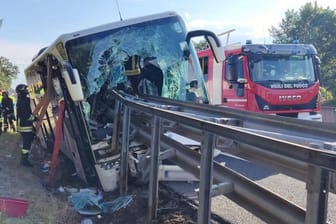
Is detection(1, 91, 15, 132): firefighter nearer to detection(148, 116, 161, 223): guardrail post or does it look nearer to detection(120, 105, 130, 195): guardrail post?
detection(120, 105, 130, 195): guardrail post

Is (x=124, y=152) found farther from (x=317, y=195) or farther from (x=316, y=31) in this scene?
(x=316, y=31)

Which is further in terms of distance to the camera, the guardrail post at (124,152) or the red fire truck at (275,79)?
the red fire truck at (275,79)

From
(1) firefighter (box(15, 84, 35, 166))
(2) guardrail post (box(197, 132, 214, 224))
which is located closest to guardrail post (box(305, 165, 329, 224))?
(2) guardrail post (box(197, 132, 214, 224))

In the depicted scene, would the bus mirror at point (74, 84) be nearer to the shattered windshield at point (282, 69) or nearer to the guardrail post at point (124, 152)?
the guardrail post at point (124, 152)

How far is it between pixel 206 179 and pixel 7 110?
39.3 feet

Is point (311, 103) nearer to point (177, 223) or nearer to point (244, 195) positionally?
point (177, 223)

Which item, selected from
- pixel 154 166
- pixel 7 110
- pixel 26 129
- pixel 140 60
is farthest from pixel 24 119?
pixel 7 110

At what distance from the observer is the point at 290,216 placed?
251 cm

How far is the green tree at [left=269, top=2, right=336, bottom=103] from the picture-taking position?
35.5 metres

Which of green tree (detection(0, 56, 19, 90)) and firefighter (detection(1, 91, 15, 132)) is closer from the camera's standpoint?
firefighter (detection(1, 91, 15, 132))

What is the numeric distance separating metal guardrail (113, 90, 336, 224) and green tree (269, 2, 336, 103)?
106ft

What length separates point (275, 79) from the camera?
986cm

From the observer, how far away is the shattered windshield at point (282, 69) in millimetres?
9797

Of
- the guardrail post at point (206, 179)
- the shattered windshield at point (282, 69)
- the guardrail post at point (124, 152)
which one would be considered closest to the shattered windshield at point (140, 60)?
the guardrail post at point (124, 152)
